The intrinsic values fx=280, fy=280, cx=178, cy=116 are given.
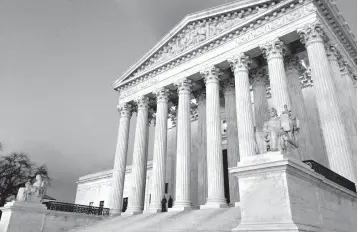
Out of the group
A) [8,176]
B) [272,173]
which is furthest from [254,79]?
[8,176]

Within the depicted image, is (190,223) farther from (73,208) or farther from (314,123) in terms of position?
(314,123)

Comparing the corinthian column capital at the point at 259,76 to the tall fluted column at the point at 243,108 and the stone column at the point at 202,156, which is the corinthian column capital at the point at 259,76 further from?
the stone column at the point at 202,156

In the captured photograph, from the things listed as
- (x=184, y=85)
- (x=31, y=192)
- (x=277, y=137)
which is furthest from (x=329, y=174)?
(x=31, y=192)

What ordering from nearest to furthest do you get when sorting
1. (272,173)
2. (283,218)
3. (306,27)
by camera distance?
1. (283,218)
2. (272,173)
3. (306,27)

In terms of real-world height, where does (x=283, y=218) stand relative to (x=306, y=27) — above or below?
below

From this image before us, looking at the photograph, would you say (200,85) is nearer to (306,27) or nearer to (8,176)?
(306,27)

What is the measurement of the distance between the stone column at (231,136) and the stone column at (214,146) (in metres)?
1.43

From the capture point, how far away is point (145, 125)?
2691cm

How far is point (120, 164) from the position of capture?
2628 cm

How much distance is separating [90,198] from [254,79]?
31640 mm

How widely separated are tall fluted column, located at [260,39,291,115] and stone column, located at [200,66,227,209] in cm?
448

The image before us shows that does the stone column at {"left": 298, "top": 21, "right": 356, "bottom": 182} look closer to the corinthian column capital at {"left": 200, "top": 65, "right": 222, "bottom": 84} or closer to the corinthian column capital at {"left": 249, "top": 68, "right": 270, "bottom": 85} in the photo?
the corinthian column capital at {"left": 249, "top": 68, "right": 270, "bottom": 85}

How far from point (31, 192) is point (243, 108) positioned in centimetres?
1596

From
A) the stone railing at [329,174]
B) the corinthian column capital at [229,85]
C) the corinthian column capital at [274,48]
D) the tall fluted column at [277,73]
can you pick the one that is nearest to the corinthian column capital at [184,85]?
the corinthian column capital at [229,85]
